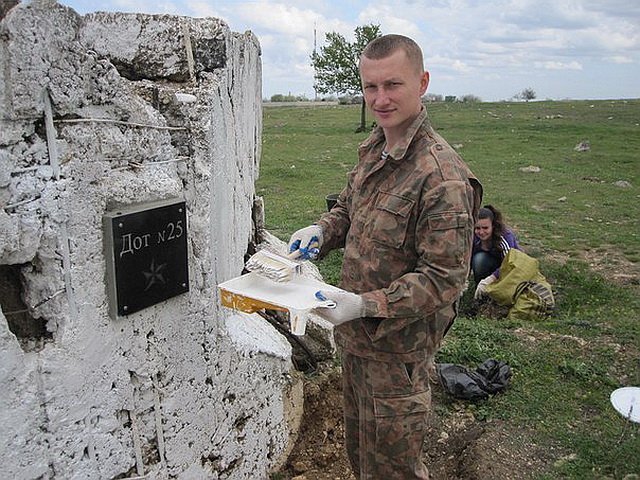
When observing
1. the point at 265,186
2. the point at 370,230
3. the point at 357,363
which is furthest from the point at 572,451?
the point at 265,186

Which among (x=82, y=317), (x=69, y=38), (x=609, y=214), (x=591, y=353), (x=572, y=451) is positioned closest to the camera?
(x=69, y=38)

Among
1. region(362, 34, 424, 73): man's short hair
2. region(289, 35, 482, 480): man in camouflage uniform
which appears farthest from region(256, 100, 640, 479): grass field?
region(362, 34, 424, 73): man's short hair

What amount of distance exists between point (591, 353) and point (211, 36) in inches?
142

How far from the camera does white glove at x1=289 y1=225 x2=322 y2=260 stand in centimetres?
274

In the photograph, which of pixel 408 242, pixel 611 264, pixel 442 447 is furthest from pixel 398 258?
pixel 611 264

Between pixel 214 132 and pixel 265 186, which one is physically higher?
pixel 214 132

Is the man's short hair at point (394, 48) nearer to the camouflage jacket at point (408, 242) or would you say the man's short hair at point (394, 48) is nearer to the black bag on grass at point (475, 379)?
the camouflage jacket at point (408, 242)

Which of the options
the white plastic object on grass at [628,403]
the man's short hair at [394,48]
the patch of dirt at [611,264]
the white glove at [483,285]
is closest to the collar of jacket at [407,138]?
the man's short hair at [394,48]

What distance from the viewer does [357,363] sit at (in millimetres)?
2707

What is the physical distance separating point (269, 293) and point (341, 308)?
0.31m

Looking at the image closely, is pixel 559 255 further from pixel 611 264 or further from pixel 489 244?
pixel 489 244

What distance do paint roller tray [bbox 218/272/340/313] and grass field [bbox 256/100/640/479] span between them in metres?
1.93

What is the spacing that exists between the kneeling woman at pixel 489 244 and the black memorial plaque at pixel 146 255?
418cm

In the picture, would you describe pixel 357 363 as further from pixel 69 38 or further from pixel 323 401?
pixel 69 38
